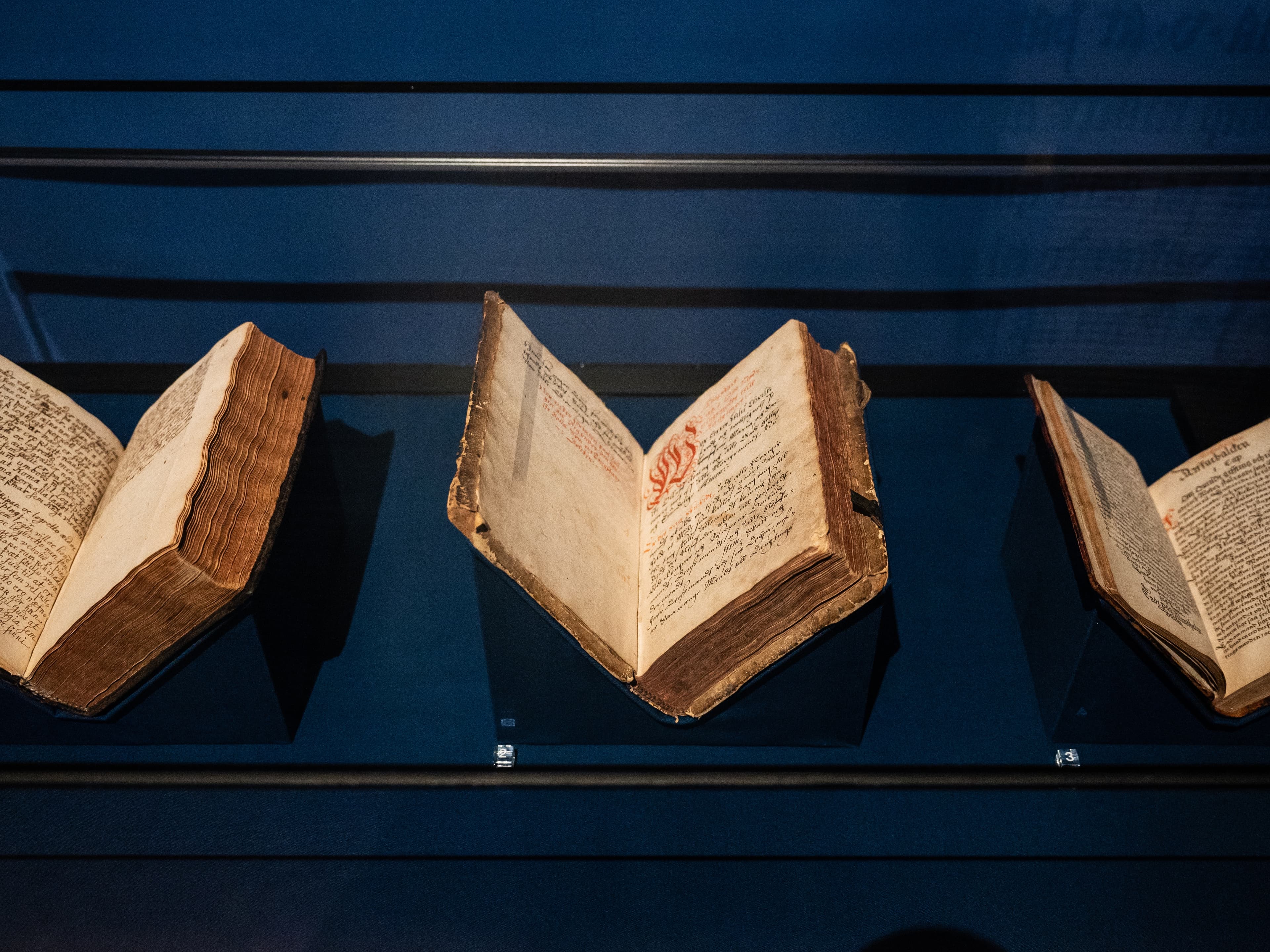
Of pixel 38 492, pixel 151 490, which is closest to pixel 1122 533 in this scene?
pixel 151 490

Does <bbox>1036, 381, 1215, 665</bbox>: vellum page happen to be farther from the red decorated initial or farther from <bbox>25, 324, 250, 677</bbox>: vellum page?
<bbox>25, 324, 250, 677</bbox>: vellum page

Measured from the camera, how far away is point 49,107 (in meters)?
1.93

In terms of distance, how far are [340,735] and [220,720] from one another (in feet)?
0.56

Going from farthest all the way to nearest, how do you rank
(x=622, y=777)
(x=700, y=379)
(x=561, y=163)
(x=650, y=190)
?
(x=700, y=379), (x=650, y=190), (x=561, y=163), (x=622, y=777)

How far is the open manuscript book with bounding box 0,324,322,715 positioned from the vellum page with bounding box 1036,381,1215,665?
1.06m

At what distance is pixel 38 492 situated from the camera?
4.92 ft

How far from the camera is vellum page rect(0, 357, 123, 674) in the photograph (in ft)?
4.54

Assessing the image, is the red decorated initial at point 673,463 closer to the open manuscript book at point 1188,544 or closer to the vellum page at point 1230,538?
the open manuscript book at point 1188,544

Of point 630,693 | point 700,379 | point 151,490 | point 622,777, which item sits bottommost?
point 622,777

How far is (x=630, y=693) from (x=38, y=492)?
880 mm

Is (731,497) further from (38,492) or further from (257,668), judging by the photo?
(38,492)

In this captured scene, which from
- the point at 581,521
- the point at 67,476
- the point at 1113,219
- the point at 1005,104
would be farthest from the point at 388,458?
the point at 1113,219

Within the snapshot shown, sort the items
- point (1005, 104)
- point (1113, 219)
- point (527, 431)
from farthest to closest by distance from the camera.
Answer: point (1113, 219) → point (1005, 104) → point (527, 431)

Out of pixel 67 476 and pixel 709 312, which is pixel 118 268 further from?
pixel 709 312
